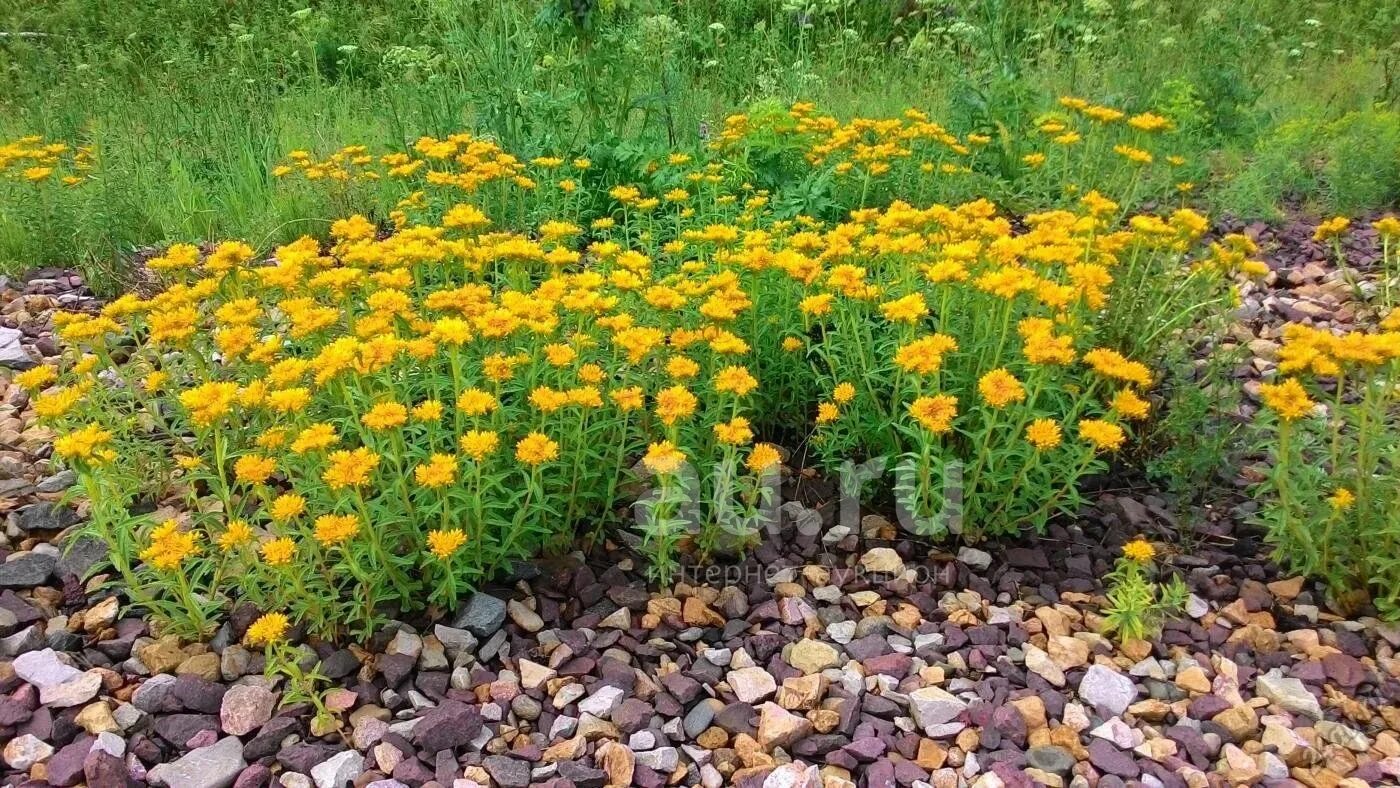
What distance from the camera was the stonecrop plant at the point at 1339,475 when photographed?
7.49 feet

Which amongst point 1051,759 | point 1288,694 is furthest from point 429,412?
point 1288,694

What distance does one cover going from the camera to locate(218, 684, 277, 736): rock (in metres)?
2.17

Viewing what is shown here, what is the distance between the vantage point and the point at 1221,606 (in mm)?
2617

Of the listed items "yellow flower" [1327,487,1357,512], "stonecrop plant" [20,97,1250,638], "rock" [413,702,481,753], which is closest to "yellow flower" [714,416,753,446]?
"stonecrop plant" [20,97,1250,638]

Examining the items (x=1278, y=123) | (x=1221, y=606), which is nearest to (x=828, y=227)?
(x=1221, y=606)

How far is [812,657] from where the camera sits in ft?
7.95

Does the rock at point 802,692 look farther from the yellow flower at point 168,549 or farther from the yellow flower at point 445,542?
the yellow flower at point 168,549

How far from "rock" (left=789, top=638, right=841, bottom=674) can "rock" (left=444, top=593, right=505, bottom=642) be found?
2.51 feet

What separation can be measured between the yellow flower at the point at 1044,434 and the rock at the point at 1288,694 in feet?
2.51

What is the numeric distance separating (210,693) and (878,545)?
1.80 meters

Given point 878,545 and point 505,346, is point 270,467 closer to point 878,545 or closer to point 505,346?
point 505,346

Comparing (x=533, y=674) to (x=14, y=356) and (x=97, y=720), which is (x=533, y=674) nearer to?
(x=97, y=720)

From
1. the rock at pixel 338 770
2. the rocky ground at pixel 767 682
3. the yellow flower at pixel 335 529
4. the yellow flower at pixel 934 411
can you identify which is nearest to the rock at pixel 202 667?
the rocky ground at pixel 767 682

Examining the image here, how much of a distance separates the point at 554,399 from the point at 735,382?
1.56 feet
